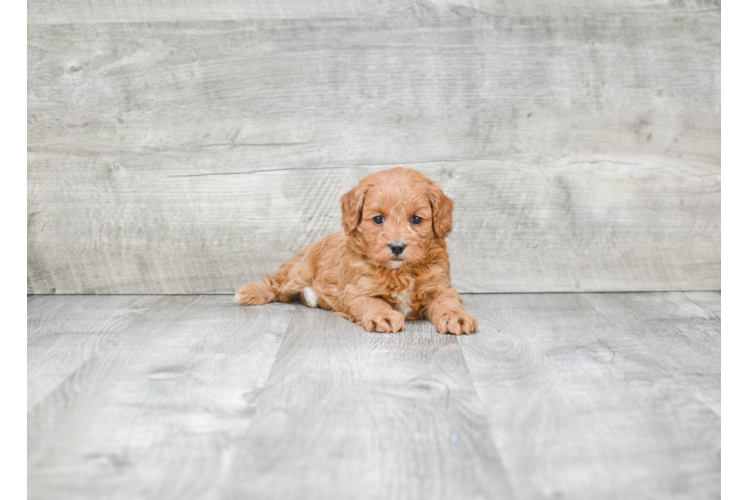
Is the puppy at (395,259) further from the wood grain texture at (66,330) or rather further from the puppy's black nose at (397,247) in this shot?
the wood grain texture at (66,330)

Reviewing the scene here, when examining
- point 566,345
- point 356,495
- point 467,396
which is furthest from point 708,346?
point 356,495

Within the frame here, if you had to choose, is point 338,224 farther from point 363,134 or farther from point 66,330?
point 66,330

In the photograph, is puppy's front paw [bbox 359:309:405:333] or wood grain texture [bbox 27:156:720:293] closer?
puppy's front paw [bbox 359:309:405:333]

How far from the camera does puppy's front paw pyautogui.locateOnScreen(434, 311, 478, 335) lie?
216 cm

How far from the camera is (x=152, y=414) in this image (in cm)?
151

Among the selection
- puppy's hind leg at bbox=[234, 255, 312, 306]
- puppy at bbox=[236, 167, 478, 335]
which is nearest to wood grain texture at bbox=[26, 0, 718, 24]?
puppy at bbox=[236, 167, 478, 335]

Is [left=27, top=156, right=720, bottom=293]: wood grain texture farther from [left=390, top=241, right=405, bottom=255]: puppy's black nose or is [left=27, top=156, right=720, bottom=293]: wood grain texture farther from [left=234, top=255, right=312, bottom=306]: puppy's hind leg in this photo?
[left=390, top=241, right=405, bottom=255]: puppy's black nose

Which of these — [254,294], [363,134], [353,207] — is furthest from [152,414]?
[363,134]

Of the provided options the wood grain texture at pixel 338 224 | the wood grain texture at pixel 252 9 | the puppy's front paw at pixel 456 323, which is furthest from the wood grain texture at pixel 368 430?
the wood grain texture at pixel 252 9

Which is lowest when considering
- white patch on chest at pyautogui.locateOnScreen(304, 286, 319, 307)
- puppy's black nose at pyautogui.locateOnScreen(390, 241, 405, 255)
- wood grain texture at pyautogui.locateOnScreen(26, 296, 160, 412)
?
white patch on chest at pyautogui.locateOnScreen(304, 286, 319, 307)

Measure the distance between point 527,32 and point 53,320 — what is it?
229cm

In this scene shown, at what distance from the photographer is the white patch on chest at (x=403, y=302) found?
2.30m

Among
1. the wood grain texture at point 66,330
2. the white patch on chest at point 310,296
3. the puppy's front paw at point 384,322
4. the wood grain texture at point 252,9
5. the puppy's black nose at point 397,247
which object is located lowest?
the white patch on chest at point 310,296

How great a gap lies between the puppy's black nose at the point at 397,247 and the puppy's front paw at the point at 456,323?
270mm
